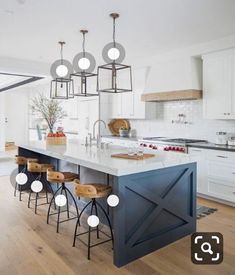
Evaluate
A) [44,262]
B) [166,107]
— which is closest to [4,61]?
[166,107]

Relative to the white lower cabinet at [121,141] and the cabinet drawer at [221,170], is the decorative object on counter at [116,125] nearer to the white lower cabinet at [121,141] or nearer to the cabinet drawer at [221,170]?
the white lower cabinet at [121,141]

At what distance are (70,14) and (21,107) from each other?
30.6 ft

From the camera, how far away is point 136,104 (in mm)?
6176

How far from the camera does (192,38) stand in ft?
14.8

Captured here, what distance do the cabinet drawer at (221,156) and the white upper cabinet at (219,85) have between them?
2.06 feet

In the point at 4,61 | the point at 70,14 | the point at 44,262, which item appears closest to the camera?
the point at 44,262

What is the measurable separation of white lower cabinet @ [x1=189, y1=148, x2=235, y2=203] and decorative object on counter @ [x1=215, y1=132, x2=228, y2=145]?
469mm

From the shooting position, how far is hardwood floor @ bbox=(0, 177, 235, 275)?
2.44 m

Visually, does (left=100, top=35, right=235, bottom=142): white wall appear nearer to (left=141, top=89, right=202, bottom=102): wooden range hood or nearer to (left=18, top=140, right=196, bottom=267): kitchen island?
(left=141, top=89, right=202, bottom=102): wooden range hood

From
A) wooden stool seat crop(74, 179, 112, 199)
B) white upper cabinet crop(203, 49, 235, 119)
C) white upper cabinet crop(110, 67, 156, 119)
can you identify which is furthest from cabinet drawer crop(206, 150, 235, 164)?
wooden stool seat crop(74, 179, 112, 199)

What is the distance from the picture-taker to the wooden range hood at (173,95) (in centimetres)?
487

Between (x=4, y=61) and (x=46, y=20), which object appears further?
(x=4, y=61)

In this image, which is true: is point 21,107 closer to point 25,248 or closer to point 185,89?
point 185,89

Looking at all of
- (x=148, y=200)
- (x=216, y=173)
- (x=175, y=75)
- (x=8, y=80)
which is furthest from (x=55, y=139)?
(x=8, y=80)
